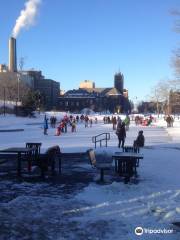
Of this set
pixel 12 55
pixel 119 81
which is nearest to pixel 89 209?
pixel 12 55

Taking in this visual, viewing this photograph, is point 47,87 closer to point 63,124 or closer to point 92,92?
point 92,92

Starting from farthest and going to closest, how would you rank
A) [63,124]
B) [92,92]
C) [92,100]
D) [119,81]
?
[119,81] < [92,92] < [92,100] < [63,124]

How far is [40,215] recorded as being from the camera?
8.11 metres

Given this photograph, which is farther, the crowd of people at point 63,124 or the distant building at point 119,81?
the distant building at point 119,81

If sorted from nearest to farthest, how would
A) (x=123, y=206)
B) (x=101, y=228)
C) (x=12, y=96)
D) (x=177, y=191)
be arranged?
(x=101, y=228)
(x=123, y=206)
(x=177, y=191)
(x=12, y=96)

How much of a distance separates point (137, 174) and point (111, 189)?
2702 mm

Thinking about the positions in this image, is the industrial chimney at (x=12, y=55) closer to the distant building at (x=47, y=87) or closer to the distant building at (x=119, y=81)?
the distant building at (x=47, y=87)

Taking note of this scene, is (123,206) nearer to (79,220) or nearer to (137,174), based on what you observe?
(79,220)

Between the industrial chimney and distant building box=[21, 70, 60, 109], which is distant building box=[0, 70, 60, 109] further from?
the industrial chimney

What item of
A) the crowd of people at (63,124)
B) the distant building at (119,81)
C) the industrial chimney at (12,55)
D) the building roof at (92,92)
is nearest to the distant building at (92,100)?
the building roof at (92,92)

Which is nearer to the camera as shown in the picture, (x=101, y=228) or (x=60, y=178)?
(x=101, y=228)

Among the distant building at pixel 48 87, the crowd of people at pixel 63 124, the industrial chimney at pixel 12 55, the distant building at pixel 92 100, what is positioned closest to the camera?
the crowd of people at pixel 63 124

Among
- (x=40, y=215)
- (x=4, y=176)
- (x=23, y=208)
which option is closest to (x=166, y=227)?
(x=40, y=215)

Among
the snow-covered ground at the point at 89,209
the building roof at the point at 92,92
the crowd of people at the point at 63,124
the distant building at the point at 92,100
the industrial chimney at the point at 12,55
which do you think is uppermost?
the industrial chimney at the point at 12,55
